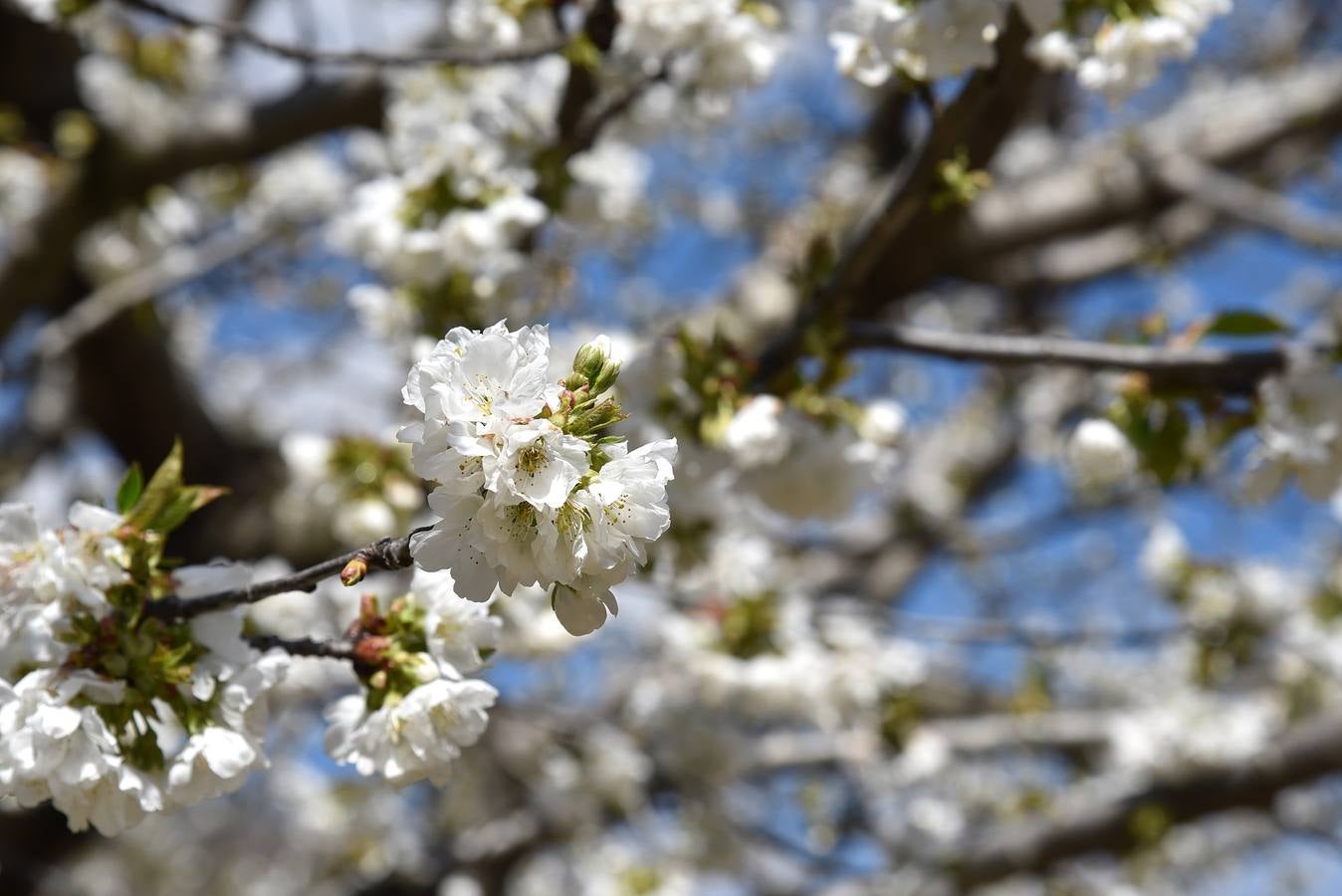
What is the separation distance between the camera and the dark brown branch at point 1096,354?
1606 millimetres

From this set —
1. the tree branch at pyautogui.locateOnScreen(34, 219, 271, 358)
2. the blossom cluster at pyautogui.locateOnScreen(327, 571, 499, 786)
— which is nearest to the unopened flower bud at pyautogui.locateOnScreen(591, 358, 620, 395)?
the blossom cluster at pyautogui.locateOnScreen(327, 571, 499, 786)

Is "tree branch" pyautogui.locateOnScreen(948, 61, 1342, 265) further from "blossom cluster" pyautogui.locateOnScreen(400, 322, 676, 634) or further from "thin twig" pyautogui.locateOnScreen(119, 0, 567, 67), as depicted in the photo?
"blossom cluster" pyautogui.locateOnScreen(400, 322, 676, 634)

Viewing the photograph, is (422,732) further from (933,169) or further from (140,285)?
(140,285)

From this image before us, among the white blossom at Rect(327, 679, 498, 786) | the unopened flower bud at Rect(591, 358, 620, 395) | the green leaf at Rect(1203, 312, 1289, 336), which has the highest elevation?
the unopened flower bud at Rect(591, 358, 620, 395)

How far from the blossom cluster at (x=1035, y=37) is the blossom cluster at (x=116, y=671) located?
1.07m

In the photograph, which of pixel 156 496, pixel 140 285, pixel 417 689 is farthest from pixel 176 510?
pixel 140 285

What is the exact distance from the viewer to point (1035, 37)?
57.7 inches

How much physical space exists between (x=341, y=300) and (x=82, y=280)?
1395 mm

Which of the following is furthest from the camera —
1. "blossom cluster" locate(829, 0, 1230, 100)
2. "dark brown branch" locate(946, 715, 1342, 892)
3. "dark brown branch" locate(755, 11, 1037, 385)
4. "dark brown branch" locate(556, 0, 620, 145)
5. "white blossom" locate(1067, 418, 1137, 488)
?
"dark brown branch" locate(946, 715, 1342, 892)

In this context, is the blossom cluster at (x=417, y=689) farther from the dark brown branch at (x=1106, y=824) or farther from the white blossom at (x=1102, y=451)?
the dark brown branch at (x=1106, y=824)

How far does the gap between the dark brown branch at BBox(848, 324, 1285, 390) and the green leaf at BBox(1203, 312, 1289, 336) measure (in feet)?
0.11

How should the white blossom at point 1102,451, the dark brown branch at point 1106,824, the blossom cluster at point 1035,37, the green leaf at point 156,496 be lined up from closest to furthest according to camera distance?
1. the green leaf at point 156,496
2. the blossom cluster at point 1035,37
3. the white blossom at point 1102,451
4. the dark brown branch at point 1106,824

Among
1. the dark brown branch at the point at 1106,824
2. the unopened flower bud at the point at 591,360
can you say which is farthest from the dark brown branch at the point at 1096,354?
the dark brown branch at the point at 1106,824

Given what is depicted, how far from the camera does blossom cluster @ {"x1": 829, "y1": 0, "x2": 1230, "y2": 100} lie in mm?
1299
